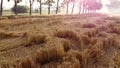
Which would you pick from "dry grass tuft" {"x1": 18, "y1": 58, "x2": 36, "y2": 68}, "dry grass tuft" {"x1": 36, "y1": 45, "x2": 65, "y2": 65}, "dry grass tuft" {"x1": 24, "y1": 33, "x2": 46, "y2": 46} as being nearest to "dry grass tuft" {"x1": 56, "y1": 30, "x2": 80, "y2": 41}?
"dry grass tuft" {"x1": 24, "y1": 33, "x2": 46, "y2": 46}

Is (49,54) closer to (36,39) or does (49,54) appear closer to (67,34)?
(36,39)

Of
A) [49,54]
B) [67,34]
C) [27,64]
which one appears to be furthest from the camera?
[67,34]

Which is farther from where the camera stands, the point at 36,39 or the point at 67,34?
the point at 67,34

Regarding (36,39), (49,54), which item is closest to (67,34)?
(36,39)

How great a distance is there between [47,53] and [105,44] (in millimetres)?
2921

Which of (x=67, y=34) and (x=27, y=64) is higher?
(x=67, y=34)

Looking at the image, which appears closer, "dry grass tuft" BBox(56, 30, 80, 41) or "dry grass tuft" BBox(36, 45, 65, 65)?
"dry grass tuft" BBox(36, 45, 65, 65)

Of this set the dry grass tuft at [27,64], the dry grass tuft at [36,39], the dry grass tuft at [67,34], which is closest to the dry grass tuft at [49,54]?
the dry grass tuft at [27,64]

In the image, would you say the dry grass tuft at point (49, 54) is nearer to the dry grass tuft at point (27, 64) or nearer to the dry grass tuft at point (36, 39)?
the dry grass tuft at point (27, 64)

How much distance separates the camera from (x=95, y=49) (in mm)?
6230

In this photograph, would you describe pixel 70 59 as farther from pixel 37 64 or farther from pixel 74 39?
pixel 74 39

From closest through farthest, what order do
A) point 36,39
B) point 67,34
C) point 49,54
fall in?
point 49,54 → point 36,39 → point 67,34

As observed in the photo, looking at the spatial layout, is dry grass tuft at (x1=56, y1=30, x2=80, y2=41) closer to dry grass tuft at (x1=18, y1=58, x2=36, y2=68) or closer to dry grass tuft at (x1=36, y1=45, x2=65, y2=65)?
dry grass tuft at (x1=36, y1=45, x2=65, y2=65)

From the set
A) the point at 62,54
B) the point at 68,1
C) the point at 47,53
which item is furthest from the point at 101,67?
the point at 68,1
